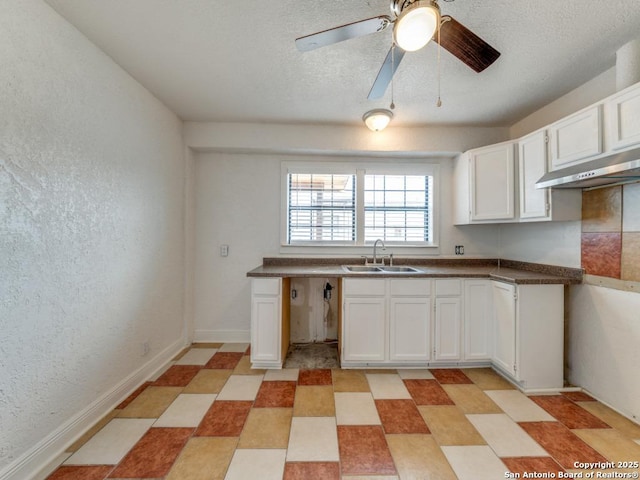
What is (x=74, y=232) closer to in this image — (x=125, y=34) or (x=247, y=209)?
(x=125, y=34)

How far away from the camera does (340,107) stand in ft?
8.81

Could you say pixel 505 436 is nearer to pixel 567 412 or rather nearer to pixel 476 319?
pixel 567 412

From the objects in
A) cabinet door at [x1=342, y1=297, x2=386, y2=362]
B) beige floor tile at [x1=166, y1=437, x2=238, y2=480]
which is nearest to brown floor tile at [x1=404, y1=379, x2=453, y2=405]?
cabinet door at [x1=342, y1=297, x2=386, y2=362]

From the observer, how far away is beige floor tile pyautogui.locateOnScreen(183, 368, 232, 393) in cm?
228

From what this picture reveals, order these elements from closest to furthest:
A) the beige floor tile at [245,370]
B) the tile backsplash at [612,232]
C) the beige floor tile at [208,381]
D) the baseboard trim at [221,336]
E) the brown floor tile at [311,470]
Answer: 1. the brown floor tile at [311,470]
2. the tile backsplash at [612,232]
3. the beige floor tile at [208,381]
4. the beige floor tile at [245,370]
5. the baseboard trim at [221,336]

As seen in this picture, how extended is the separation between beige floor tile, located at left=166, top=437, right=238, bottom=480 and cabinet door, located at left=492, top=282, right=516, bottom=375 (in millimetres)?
2273

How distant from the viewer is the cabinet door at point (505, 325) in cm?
235

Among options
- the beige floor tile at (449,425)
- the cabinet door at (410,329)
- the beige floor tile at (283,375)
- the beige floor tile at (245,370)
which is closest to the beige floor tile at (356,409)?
the beige floor tile at (449,425)

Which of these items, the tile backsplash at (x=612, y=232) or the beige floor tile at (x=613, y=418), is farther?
the tile backsplash at (x=612, y=232)

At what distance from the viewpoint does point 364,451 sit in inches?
63.7

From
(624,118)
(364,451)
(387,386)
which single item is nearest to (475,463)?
(364,451)

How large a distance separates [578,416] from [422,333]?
3.76 ft

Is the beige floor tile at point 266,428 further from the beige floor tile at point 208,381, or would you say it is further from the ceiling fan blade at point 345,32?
the ceiling fan blade at point 345,32

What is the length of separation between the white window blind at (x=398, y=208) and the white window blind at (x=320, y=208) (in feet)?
0.74
